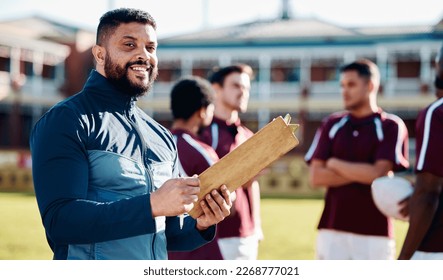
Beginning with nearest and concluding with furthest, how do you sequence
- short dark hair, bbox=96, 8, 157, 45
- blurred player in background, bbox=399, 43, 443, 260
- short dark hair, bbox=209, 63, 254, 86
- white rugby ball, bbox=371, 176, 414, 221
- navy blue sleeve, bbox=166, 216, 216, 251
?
short dark hair, bbox=96, 8, 157, 45
navy blue sleeve, bbox=166, 216, 216, 251
blurred player in background, bbox=399, 43, 443, 260
white rugby ball, bbox=371, 176, 414, 221
short dark hair, bbox=209, 63, 254, 86

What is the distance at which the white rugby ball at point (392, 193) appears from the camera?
3471 mm

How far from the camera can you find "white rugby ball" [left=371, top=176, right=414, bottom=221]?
11.4ft

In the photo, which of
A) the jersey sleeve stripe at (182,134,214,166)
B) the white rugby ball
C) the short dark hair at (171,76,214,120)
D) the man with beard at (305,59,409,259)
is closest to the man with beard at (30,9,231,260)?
the white rugby ball

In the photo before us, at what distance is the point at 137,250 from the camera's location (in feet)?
7.74

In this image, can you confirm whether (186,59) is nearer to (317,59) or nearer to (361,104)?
(317,59)

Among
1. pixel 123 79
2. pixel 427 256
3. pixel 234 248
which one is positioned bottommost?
pixel 234 248

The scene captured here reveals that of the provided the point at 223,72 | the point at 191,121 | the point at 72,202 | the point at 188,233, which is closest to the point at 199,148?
the point at 191,121

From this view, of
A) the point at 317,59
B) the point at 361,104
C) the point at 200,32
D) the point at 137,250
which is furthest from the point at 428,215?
the point at 200,32

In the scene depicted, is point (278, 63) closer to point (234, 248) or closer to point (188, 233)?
point (234, 248)

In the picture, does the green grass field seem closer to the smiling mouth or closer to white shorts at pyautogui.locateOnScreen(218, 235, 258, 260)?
white shorts at pyautogui.locateOnScreen(218, 235, 258, 260)

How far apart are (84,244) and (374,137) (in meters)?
2.98

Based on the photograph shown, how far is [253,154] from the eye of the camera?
2.17 metres

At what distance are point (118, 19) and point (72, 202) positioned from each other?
0.65 meters

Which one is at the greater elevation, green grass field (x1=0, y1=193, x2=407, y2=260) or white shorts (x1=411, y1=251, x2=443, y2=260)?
white shorts (x1=411, y1=251, x2=443, y2=260)
